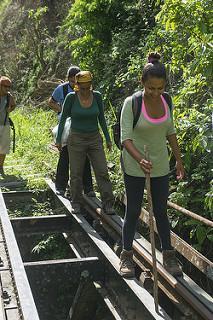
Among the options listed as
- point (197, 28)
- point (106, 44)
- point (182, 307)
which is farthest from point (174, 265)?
point (106, 44)

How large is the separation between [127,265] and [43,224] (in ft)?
7.57

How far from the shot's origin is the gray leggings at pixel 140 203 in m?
4.49

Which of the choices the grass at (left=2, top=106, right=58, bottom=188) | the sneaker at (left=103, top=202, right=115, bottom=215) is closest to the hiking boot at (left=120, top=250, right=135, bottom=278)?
the sneaker at (left=103, top=202, right=115, bottom=215)

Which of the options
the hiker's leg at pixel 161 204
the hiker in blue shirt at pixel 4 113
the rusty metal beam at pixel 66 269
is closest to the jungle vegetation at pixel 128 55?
the hiker's leg at pixel 161 204

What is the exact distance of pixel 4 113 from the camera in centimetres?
896

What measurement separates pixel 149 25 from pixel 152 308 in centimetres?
854

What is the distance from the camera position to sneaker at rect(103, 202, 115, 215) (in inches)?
253

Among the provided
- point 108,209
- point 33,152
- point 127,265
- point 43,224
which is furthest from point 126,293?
point 33,152

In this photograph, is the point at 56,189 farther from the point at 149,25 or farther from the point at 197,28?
the point at 149,25

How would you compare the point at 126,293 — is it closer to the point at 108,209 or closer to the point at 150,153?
the point at 150,153

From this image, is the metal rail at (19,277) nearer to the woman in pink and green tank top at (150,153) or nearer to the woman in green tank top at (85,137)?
the woman in pink and green tank top at (150,153)

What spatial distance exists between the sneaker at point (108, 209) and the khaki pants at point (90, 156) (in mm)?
50

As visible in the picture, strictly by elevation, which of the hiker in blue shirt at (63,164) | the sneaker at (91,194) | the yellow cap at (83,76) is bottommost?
the sneaker at (91,194)

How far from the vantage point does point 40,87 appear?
661 inches
